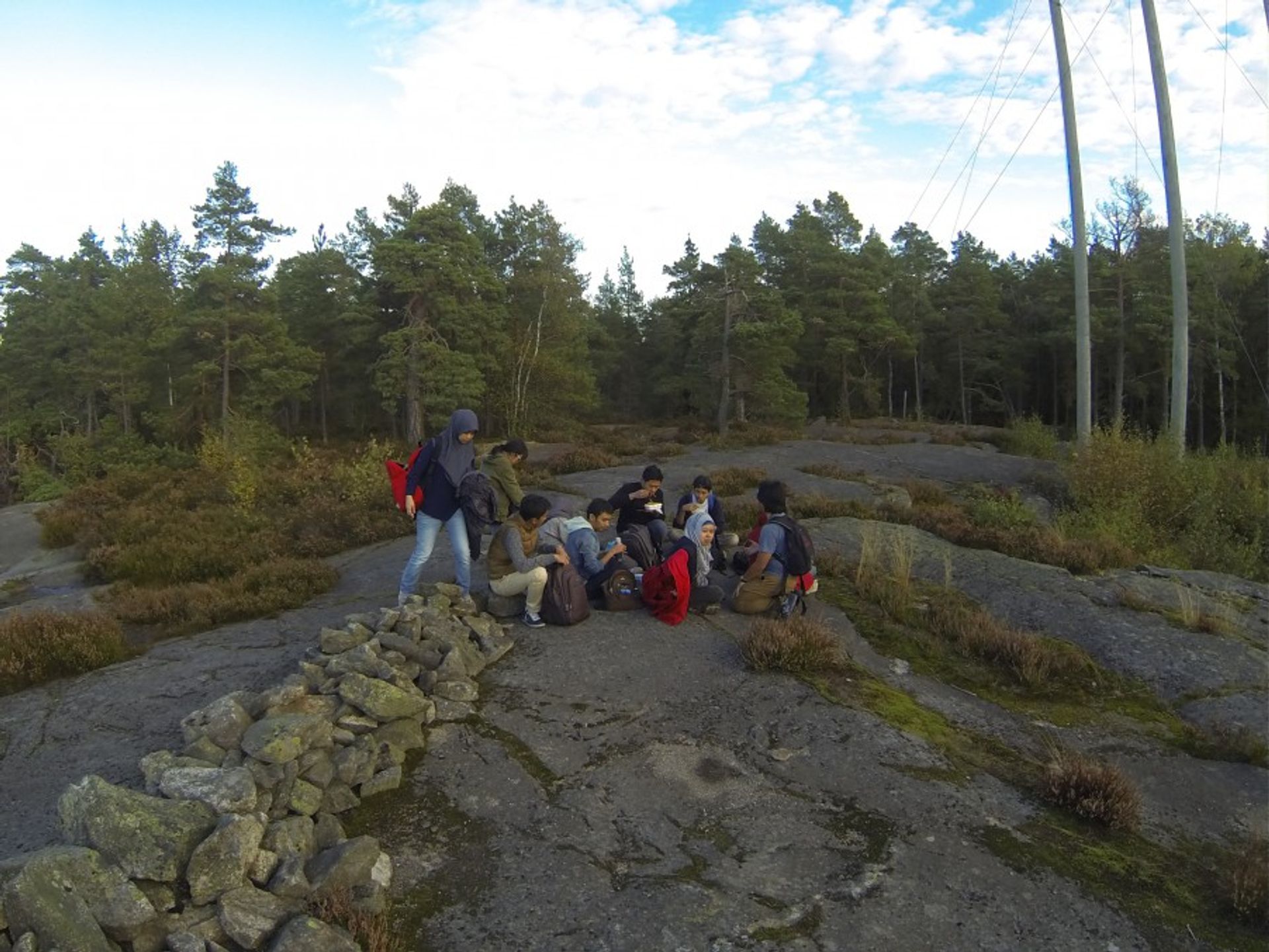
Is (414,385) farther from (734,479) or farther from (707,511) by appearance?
(707,511)

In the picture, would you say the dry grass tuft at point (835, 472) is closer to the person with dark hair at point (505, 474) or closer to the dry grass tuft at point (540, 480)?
the dry grass tuft at point (540, 480)

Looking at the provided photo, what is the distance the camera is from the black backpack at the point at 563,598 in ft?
25.2

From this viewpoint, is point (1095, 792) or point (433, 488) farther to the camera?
point (433, 488)

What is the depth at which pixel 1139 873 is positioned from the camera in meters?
4.32

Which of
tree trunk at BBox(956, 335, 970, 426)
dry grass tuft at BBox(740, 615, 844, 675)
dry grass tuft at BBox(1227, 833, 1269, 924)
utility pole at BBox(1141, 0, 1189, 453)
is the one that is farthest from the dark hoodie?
tree trunk at BBox(956, 335, 970, 426)

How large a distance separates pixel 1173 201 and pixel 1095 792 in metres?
17.4

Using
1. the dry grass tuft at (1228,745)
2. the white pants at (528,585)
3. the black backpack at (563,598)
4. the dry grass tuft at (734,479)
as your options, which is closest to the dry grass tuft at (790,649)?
the black backpack at (563,598)

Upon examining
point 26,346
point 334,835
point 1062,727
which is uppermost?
point 26,346

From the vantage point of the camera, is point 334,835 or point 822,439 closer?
point 334,835

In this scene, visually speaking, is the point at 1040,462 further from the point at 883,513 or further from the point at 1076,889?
the point at 1076,889

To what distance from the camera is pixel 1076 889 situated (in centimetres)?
409

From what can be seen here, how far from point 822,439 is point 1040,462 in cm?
735

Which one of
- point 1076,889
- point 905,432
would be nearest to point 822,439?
point 905,432

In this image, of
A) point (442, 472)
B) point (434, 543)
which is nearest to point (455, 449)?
point (442, 472)
